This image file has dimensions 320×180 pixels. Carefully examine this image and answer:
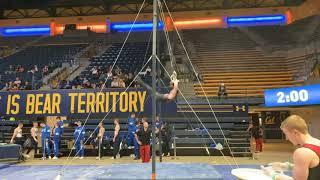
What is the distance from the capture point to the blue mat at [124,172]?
6902mm

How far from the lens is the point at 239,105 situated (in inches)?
673

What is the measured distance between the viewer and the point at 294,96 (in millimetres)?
13672

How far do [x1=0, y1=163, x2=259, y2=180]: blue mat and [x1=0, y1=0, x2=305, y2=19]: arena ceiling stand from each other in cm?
1555

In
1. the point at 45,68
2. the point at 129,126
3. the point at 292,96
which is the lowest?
the point at 129,126

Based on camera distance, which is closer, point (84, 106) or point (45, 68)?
point (84, 106)

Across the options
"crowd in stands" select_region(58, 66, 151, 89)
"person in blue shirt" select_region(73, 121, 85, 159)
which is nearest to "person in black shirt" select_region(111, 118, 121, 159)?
"person in blue shirt" select_region(73, 121, 85, 159)

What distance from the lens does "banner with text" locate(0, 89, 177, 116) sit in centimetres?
1628

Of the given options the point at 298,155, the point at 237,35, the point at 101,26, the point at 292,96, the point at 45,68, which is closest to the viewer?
the point at 298,155

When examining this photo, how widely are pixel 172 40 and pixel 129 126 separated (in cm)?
1008

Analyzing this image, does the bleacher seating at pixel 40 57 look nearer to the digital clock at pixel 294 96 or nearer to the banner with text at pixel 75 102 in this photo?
the banner with text at pixel 75 102

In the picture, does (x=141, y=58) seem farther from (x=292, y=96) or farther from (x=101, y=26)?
(x=292, y=96)

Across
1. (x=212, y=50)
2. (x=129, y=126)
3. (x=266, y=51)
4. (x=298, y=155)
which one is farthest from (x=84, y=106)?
(x=298, y=155)

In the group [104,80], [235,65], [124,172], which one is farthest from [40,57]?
[124,172]

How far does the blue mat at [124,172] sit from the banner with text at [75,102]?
479 centimetres
